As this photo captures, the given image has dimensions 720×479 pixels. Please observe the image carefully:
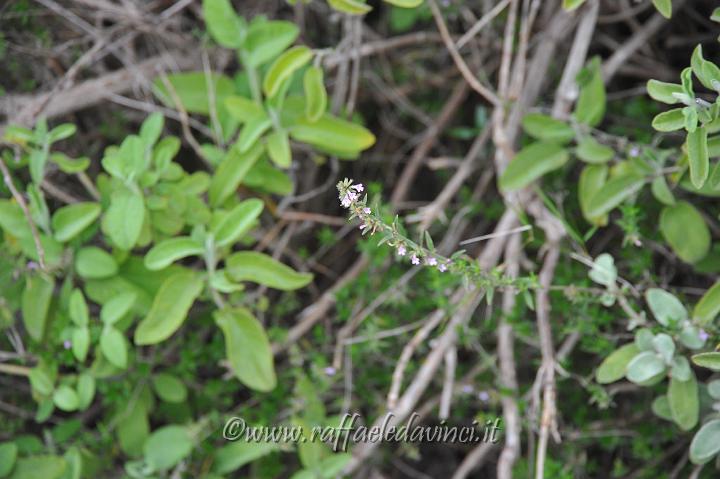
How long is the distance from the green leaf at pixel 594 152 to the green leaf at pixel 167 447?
119 centimetres

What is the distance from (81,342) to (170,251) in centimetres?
30

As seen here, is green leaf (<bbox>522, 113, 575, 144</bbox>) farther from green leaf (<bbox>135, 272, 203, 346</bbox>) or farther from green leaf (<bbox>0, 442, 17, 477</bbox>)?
green leaf (<bbox>0, 442, 17, 477</bbox>)

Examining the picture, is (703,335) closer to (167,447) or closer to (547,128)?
(547,128)

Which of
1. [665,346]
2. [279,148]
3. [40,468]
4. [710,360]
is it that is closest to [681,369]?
[665,346]

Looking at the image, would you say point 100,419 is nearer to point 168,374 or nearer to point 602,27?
point 168,374

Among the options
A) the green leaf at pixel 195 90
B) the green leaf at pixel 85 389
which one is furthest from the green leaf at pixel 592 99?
the green leaf at pixel 85 389

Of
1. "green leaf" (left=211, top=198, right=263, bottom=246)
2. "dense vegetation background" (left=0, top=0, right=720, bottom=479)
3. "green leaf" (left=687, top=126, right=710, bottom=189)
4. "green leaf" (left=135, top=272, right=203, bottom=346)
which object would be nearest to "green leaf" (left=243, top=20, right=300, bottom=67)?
"dense vegetation background" (left=0, top=0, right=720, bottom=479)

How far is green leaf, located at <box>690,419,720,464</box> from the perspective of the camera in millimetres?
1604

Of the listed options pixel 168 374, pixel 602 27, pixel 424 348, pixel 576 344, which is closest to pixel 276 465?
pixel 168 374

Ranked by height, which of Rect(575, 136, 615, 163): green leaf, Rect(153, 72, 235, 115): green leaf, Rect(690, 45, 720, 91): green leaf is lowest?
Rect(575, 136, 615, 163): green leaf

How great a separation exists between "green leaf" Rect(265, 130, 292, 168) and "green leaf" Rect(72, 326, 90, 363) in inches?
23.5

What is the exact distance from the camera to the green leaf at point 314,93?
192cm

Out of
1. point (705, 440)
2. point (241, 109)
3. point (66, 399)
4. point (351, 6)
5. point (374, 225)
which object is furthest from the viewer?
point (241, 109)

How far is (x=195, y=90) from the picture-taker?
2.19 m
